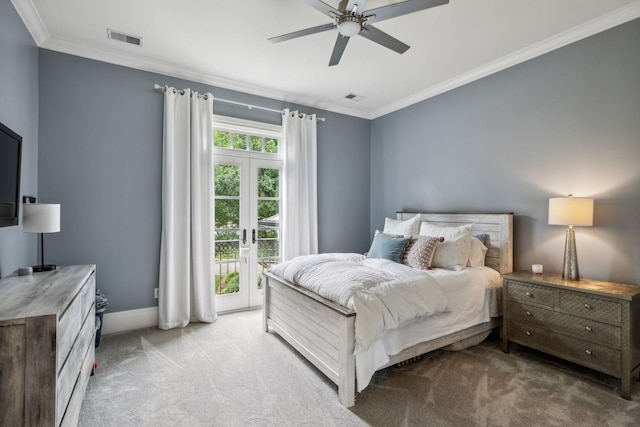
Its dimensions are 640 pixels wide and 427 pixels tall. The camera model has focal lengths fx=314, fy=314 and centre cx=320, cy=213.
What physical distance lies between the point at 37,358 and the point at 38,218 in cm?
142

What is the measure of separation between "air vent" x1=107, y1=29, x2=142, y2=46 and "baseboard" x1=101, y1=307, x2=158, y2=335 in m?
2.73

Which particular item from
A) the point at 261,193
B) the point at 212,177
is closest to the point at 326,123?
the point at 261,193

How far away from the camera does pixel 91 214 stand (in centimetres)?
320

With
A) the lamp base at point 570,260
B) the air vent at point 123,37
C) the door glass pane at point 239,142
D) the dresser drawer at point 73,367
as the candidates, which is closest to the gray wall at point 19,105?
the air vent at point 123,37

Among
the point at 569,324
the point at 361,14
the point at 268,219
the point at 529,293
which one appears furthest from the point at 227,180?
the point at 569,324

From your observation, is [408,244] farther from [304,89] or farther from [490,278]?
[304,89]

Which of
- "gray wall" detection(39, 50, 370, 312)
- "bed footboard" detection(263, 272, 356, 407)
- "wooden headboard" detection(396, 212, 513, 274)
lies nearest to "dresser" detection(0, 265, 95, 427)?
"bed footboard" detection(263, 272, 356, 407)

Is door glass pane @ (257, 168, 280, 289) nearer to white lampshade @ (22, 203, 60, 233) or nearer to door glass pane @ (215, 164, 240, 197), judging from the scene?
door glass pane @ (215, 164, 240, 197)

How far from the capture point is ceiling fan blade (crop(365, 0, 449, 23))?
1.98 meters

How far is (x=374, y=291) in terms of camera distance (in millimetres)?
2311

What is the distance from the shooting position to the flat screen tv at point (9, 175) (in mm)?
1949

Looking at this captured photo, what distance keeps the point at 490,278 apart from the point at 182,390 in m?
2.86

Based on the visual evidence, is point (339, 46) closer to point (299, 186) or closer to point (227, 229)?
point (299, 186)

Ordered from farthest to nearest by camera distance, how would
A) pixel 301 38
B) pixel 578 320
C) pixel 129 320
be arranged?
pixel 129 320, pixel 301 38, pixel 578 320
